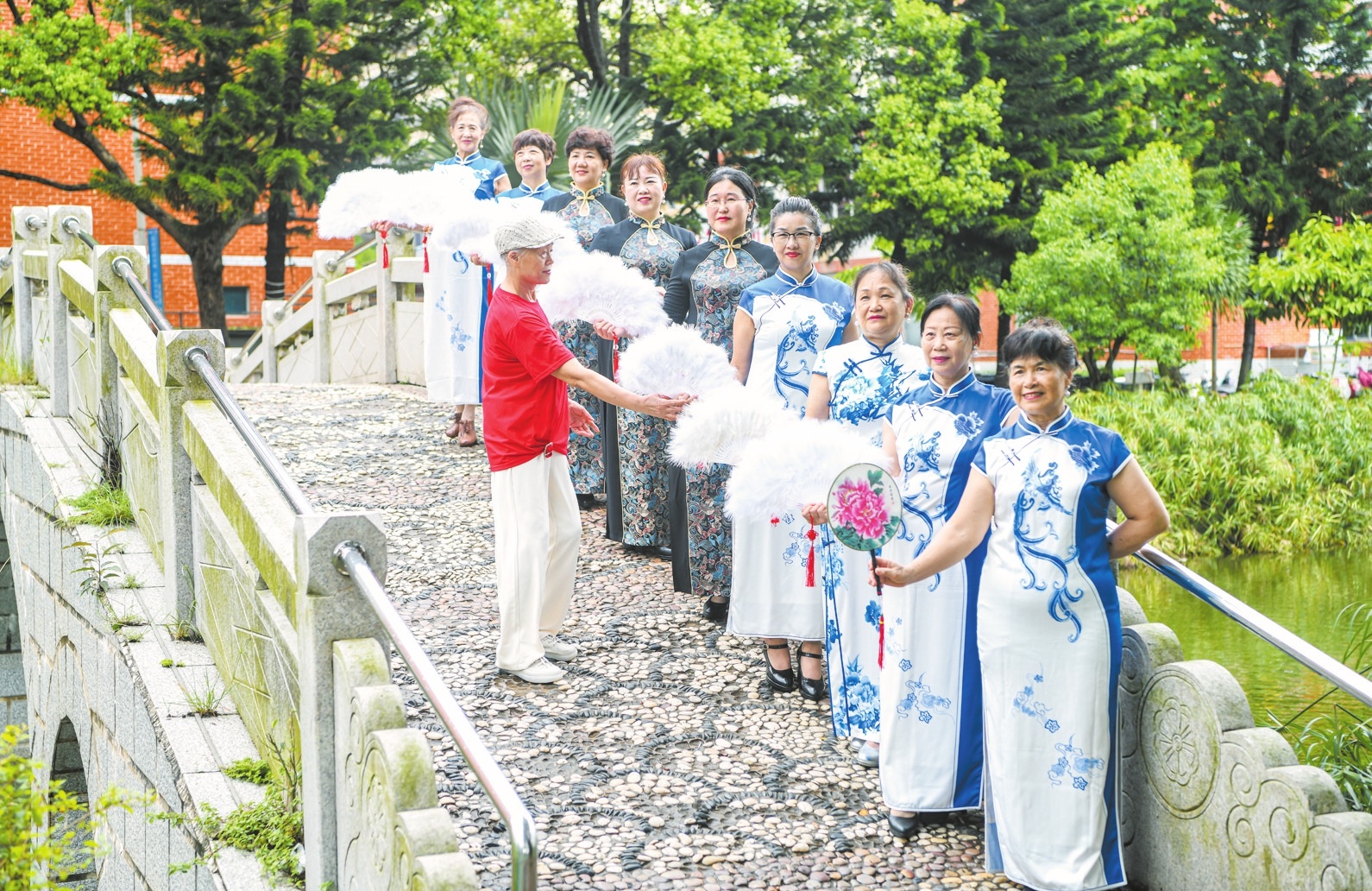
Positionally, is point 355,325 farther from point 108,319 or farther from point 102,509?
point 102,509

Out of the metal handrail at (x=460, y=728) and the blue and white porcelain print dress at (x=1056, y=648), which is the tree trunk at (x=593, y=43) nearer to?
the blue and white porcelain print dress at (x=1056, y=648)

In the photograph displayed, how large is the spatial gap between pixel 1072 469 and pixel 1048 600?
0.40 meters

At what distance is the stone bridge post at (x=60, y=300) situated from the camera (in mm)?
8297

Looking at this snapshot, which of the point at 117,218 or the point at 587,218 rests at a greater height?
the point at 117,218

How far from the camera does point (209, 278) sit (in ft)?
70.5

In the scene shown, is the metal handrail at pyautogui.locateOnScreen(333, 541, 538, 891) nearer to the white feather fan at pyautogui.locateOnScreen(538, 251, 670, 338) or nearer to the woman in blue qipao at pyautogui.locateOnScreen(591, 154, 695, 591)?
the white feather fan at pyautogui.locateOnScreen(538, 251, 670, 338)

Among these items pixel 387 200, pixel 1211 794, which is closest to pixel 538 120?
pixel 387 200

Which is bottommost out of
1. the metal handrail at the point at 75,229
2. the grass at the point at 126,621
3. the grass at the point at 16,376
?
the grass at the point at 126,621

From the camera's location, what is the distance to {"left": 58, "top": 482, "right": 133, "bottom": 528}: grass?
6973 mm

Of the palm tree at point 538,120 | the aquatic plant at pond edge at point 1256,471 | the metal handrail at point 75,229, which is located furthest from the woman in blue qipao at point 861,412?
the aquatic plant at pond edge at point 1256,471

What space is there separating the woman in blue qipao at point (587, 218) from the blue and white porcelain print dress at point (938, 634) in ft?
10.2

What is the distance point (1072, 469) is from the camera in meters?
3.88

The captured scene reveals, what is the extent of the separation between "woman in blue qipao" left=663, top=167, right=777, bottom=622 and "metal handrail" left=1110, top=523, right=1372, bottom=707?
238 cm

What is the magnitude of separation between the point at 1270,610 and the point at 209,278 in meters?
16.9
